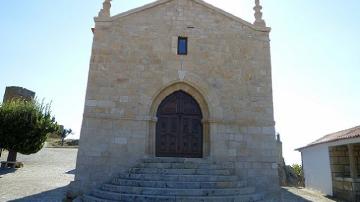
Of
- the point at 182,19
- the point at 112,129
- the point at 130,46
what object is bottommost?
the point at 112,129

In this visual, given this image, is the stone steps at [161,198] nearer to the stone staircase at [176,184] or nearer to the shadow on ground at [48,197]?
the stone staircase at [176,184]

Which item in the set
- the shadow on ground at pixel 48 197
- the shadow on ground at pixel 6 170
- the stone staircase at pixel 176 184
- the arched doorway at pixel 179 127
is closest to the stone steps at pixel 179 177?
the stone staircase at pixel 176 184

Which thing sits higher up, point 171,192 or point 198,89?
point 198,89

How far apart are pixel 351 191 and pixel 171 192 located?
7.27 meters

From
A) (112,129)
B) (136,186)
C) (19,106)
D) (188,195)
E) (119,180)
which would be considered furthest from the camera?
(19,106)

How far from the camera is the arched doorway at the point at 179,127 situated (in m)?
8.78

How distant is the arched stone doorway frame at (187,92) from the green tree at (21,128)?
24.6ft

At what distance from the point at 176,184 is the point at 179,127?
2.25m

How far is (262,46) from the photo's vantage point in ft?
32.1

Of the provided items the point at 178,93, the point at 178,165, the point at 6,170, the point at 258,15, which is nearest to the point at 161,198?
the point at 178,165

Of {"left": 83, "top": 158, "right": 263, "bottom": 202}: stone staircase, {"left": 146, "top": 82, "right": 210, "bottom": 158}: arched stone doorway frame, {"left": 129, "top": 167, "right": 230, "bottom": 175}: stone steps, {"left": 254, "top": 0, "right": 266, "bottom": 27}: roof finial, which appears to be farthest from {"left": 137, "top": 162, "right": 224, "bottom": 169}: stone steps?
{"left": 254, "top": 0, "right": 266, "bottom": 27}: roof finial

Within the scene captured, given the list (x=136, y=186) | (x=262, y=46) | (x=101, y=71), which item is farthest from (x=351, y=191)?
(x=101, y=71)

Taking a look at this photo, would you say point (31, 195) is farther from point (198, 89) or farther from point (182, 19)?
point (182, 19)

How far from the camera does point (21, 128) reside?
13.0 metres
